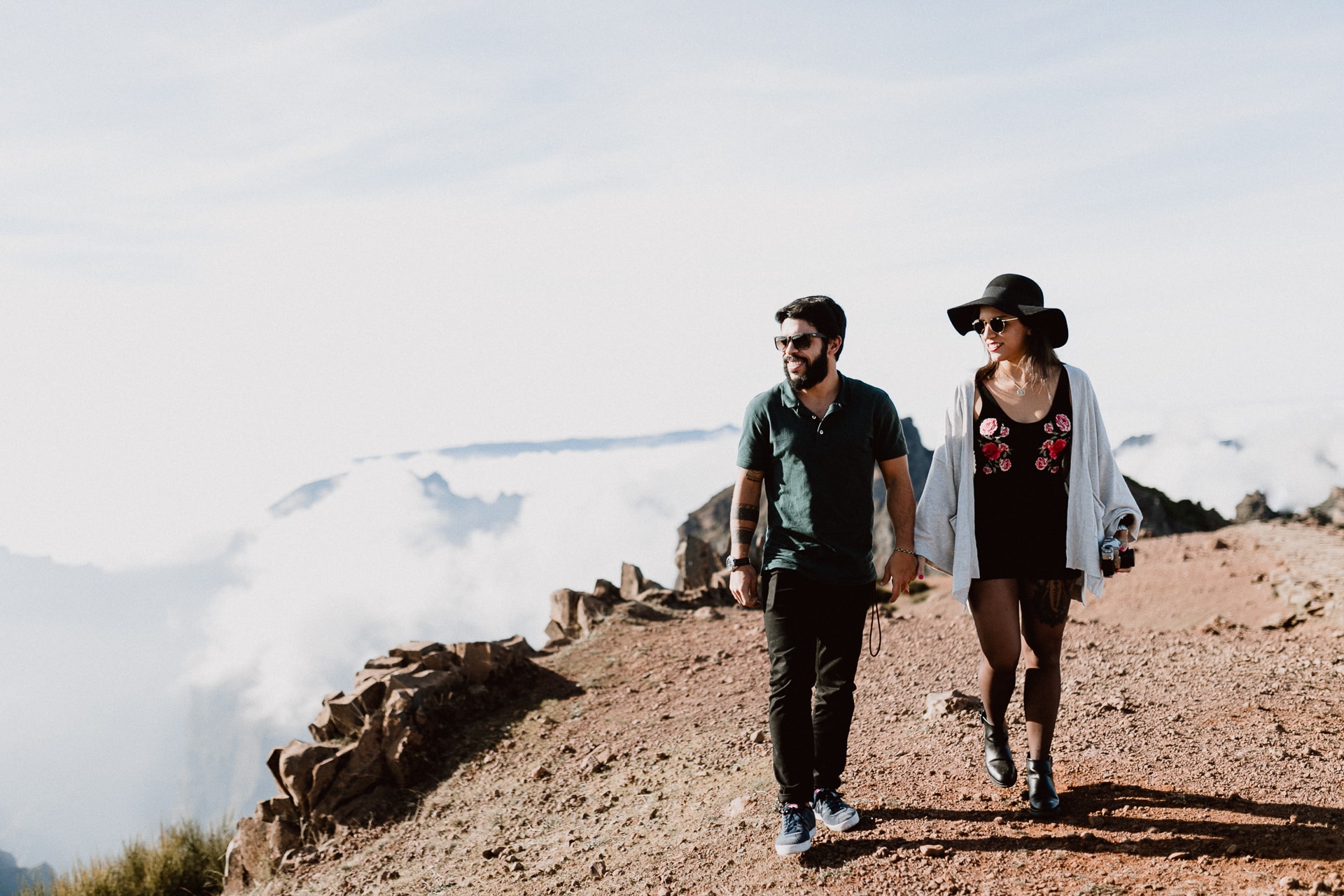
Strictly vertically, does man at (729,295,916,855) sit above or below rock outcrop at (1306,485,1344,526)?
above

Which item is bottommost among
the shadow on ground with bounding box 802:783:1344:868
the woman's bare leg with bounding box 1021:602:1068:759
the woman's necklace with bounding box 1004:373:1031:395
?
the shadow on ground with bounding box 802:783:1344:868

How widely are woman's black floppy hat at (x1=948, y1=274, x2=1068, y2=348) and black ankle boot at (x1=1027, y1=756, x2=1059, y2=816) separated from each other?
1762 millimetres

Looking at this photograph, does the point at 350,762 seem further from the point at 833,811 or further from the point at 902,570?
the point at 902,570

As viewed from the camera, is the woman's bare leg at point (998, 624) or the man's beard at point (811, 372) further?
the woman's bare leg at point (998, 624)

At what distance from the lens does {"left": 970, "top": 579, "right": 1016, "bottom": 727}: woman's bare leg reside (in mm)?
4086

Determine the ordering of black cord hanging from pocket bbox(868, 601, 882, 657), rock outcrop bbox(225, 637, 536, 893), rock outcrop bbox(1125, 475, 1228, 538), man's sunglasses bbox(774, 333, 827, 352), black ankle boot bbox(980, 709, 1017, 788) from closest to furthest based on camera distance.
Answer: man's sunglasses bbox(774, 333, 827, 352) → black cord hanging from pocket bbox(868, 601, 882, 657) → black ankle boot bbox(980, 709, 1017, 788) → rock outcrop bbox(225, 637, 536, 893) → rock outcrop bbox(1125, 475, 1228, 538)

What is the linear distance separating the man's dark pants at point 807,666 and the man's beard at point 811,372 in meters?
0.75

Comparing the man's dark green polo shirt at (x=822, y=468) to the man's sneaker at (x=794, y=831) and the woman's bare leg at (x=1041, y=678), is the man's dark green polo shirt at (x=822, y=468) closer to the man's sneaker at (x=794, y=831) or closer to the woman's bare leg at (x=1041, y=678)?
the woman's bare leg at (x=1041, y=678)

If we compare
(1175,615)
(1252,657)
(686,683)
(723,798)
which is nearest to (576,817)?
(723,798)

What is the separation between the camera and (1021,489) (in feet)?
13.3

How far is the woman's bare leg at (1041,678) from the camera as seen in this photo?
4129mm

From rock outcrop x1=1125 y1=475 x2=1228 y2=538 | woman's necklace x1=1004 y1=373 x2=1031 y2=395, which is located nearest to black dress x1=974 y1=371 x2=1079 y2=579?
woman's necklace x1=1004 y1=373 x2=1031 y2=395

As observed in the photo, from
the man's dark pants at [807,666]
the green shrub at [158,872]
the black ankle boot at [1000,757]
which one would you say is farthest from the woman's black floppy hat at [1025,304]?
the green shrub at [158,872]

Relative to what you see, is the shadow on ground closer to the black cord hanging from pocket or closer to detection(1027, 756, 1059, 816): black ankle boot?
detection(1027, 756, 1059, 816): black ankle boot
